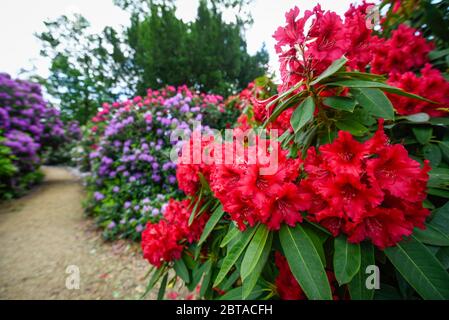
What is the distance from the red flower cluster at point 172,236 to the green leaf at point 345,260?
61 centimetres

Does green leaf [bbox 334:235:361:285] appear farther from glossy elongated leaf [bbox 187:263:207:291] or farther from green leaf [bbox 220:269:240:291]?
glossy elongated leaf [bbox 187:263:207:291]

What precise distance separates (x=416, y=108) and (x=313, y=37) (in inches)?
18.3

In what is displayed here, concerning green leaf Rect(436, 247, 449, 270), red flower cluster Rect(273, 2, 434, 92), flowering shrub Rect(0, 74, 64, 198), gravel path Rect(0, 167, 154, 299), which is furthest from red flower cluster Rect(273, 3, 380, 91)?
flowering shrub Rect(0, 74, 64, 198)

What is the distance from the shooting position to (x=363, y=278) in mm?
632

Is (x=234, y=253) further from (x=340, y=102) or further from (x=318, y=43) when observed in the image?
(x=318, y=43)

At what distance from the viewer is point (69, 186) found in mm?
5551

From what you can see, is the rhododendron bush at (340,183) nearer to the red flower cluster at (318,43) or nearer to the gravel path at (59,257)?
the red flower cluster at (318,43)

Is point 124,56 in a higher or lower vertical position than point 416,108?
higher

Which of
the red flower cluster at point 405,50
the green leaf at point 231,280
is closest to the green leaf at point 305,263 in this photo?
the green leaf at point 231,280

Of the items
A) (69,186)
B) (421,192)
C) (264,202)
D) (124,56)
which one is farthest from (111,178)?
(124,56)

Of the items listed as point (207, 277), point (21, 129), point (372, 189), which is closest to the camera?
point (372, 189)

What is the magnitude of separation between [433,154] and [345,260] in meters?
0.51

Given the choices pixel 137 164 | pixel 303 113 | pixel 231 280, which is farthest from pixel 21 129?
pixel 303 113
